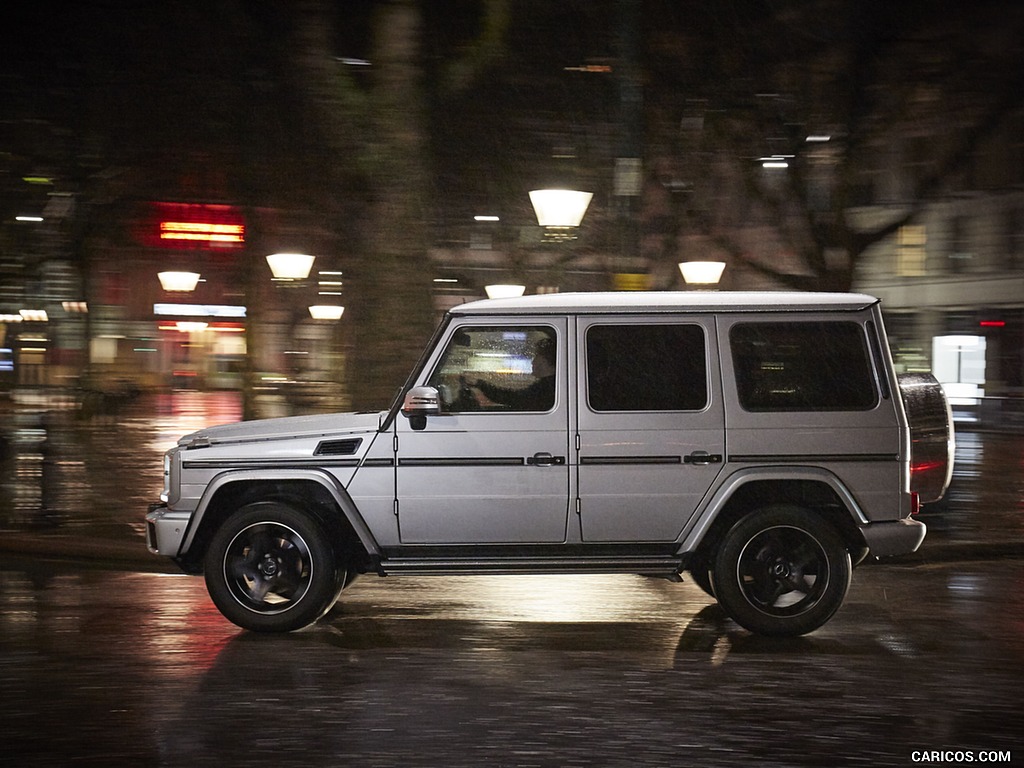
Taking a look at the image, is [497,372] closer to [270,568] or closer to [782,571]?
[270,568]

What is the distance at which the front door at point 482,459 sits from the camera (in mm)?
7422

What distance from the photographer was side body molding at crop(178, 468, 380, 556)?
7.44 meters

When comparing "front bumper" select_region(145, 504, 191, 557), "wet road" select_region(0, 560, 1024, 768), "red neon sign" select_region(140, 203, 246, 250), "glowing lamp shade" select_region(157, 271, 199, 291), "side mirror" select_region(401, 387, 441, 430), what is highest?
"red neon sign" select_region(140, 203, 246, 250)

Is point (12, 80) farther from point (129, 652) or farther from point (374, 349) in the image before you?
point (129, 652)

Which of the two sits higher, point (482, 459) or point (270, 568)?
point (482, 459)

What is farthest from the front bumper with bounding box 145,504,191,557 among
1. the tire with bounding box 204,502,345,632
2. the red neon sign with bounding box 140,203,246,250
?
the red neon sign with bounding box 140,203,246,250

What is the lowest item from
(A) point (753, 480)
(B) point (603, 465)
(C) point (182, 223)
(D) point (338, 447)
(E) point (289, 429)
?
(A) point (753, 480)

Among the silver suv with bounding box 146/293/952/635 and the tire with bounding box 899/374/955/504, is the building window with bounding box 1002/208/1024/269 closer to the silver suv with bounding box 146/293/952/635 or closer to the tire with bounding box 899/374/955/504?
the tire with bounding box 899/374/955/504

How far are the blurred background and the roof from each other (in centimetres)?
432

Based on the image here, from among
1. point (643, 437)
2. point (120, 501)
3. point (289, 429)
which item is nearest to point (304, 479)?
point (289, 429)

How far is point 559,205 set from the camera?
45.4ft

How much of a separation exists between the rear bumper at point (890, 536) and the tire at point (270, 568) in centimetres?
330

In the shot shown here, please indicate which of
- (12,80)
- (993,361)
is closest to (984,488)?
(12,80)

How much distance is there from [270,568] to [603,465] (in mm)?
2160
